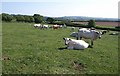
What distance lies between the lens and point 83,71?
15.0m

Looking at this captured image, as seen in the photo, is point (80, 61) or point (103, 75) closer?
point (103, 75)

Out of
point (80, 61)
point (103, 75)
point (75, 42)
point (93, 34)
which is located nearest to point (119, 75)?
point (103, 75)

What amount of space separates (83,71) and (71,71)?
0.83m

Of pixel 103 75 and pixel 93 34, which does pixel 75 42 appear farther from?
pixel 103 75

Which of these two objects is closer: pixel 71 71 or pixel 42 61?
pixel 71 71

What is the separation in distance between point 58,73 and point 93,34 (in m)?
15.1

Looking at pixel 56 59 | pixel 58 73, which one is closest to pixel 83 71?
pixel 58 73

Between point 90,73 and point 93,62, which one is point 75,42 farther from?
point 90,73

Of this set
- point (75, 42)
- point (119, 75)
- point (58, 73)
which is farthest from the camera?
point (75, 42)

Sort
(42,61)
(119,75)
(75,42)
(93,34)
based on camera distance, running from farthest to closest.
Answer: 1. (93,34)
2. (75,42)
3. (42,61)
4. (119,75)

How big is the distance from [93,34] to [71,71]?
14.2 metres

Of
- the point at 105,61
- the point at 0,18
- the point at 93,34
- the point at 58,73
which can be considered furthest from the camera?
the point at 0,18

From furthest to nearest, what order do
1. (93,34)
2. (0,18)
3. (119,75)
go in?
1. (0,18)
2. (93,34)
3. (119,75)

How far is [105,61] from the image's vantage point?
18.5 metres
